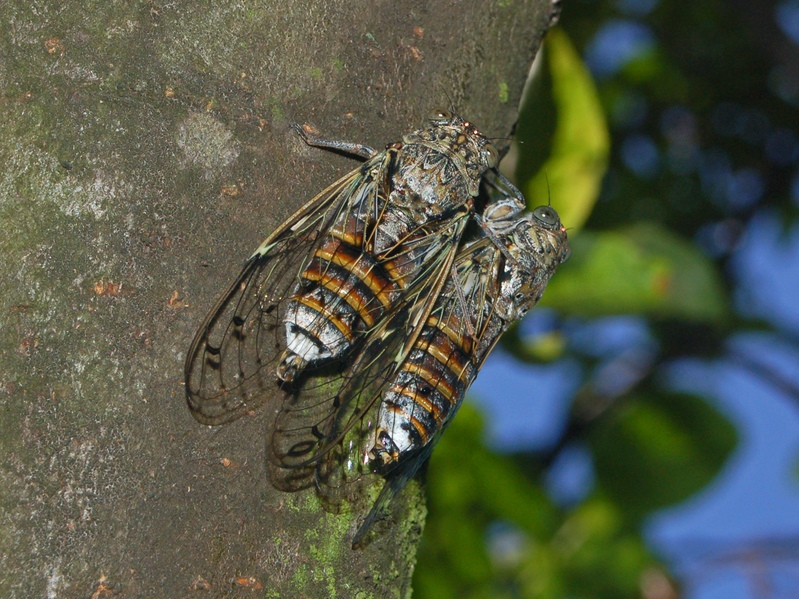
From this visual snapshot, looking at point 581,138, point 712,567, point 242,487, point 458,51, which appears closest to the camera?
point 242,487

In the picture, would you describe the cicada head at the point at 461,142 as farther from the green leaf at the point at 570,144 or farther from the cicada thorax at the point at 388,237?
the green leaf at the point at 570,144

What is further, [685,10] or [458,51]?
[685,10]

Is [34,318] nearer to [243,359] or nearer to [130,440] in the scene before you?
[130,440]

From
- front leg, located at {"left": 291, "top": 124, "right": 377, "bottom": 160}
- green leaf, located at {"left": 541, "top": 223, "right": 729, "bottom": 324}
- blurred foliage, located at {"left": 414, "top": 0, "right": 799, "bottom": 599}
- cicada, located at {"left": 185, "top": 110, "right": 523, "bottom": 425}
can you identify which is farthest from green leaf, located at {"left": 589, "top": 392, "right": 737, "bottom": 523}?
front leg, located at {"left": 291, "top": 124, "right": 377, "bottom": 160}

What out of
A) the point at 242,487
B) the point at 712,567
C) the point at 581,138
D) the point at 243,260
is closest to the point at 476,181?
the point at 581,138

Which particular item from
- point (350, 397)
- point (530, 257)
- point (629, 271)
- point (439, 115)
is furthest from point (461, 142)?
point (629, 271)

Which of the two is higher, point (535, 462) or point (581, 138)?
point (581, 138)

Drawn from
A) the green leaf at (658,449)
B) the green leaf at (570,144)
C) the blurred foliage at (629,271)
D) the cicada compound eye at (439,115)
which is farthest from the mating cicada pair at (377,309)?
the green leaf at (658,449)

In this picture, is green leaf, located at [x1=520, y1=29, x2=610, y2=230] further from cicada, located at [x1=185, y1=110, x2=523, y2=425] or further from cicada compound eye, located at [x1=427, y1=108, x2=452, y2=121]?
cicada compound eye, located at [x1=427, y1=108, x2=452, y2=121]
